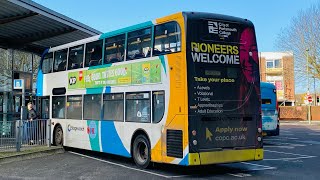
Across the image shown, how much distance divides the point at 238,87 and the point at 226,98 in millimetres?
492

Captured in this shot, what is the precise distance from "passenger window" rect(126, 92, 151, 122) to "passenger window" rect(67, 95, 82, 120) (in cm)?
324

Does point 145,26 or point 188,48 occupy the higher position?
point 145,26

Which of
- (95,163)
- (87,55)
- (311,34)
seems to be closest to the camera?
(95,163)

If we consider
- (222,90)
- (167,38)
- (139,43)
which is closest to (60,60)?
(139,43)

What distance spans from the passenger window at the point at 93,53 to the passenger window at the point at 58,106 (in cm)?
A: 236

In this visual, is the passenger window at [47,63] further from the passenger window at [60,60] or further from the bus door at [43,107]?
the bus door at [43,107]

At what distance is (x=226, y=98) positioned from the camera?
10484 mm

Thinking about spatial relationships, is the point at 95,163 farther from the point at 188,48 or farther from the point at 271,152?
the point at 271,152

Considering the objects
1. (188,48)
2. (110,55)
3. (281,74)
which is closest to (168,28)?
(188,48)

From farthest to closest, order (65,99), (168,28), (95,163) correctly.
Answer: (65,99), (95,163), (168,28)

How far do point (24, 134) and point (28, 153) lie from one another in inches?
59.0

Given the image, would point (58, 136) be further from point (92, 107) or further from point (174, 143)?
point (174, 143)

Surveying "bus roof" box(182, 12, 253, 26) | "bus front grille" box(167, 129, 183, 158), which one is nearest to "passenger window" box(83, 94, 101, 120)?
"bus front grille" box(167, 129, 183, 158)

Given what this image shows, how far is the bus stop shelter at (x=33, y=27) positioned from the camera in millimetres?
15820
